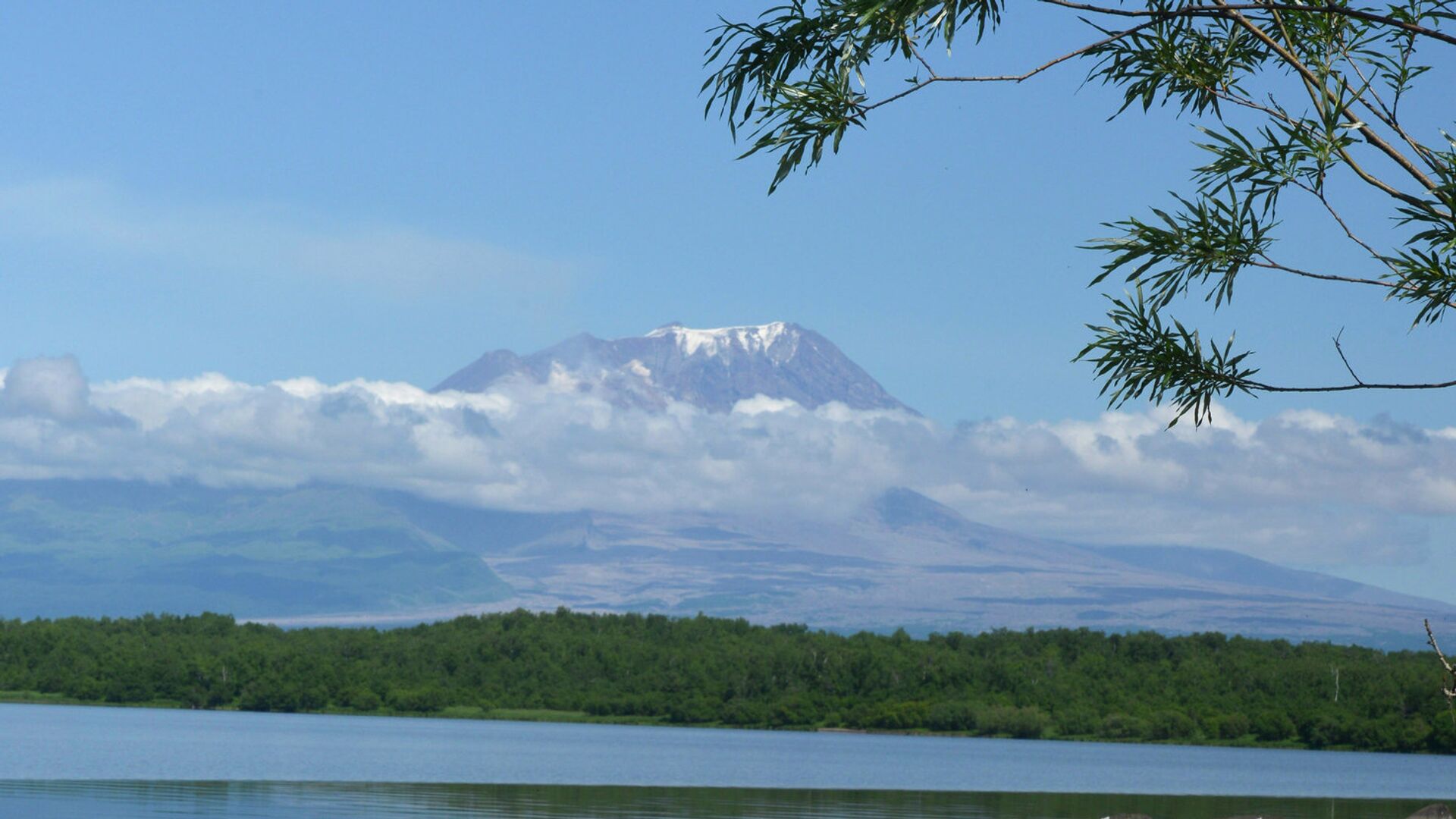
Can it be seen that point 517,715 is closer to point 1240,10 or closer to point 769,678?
point 769,678

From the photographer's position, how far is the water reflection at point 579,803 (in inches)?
1780

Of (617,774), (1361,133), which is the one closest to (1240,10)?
(1361,133)

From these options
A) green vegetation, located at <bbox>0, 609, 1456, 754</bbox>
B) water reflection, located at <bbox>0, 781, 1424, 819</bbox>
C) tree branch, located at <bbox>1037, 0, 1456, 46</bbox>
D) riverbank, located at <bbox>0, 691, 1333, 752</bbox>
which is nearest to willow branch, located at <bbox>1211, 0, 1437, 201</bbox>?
tree branch, located at <bbox>1037, 0, 1456, 46</bbox>

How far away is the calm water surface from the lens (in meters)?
50.4

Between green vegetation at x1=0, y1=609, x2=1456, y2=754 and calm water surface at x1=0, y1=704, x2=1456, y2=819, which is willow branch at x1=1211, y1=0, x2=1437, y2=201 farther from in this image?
green vegetation at x1=0, y1=609, x2=1456, y2=754

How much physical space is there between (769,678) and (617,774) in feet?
271

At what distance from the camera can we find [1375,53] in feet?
43.7

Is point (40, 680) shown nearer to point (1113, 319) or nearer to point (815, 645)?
point (815, 645)

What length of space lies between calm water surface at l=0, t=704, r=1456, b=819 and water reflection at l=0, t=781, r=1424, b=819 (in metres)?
0.16

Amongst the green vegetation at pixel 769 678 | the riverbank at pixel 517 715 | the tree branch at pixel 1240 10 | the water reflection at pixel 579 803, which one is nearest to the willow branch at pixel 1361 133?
the tree branch at pixel 1240 10

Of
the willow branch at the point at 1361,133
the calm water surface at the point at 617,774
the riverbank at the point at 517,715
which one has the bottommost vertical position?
the riverbank at the point at 517,715

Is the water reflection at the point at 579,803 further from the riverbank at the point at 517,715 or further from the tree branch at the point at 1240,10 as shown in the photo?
the riverbank at the point at 517,715

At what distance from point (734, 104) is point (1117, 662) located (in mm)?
148384

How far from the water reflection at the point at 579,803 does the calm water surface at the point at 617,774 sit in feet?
0.53
